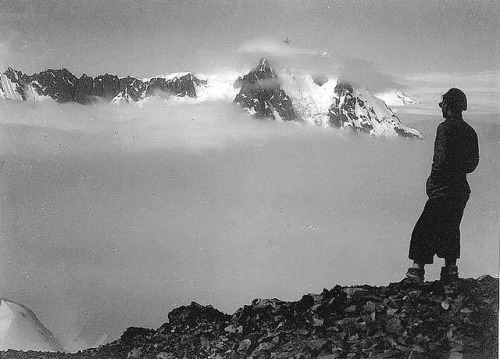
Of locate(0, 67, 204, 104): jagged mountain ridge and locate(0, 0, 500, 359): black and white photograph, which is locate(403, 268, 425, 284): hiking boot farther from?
locate(0, 67, 204, 104): jagged mountain ridge

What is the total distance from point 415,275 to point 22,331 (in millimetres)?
2169

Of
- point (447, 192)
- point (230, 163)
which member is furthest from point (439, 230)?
point (230, 163)

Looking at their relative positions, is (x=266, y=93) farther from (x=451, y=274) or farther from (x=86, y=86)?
(x=451, y=274)

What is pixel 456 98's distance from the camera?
11.0 feet

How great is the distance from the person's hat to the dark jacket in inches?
2.6

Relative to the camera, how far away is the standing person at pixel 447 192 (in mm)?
3346

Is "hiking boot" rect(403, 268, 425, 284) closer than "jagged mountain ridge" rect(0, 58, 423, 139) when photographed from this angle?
Yes

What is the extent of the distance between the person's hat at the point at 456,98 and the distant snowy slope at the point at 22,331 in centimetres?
249

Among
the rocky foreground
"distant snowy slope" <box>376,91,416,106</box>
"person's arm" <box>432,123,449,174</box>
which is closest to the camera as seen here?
the rocky foreground

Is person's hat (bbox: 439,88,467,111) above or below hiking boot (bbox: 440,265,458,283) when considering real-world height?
above

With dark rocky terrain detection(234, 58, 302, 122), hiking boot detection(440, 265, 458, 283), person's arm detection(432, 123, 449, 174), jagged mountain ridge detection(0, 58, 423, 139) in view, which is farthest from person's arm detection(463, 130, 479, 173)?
dark rocky terrain detection(234, 58, 302, 122)

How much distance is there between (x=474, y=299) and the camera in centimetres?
324

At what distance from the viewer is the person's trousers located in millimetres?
3379

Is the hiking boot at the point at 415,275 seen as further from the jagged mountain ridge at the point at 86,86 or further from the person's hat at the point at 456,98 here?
the jagged mountain ridge at the point at 86,86
